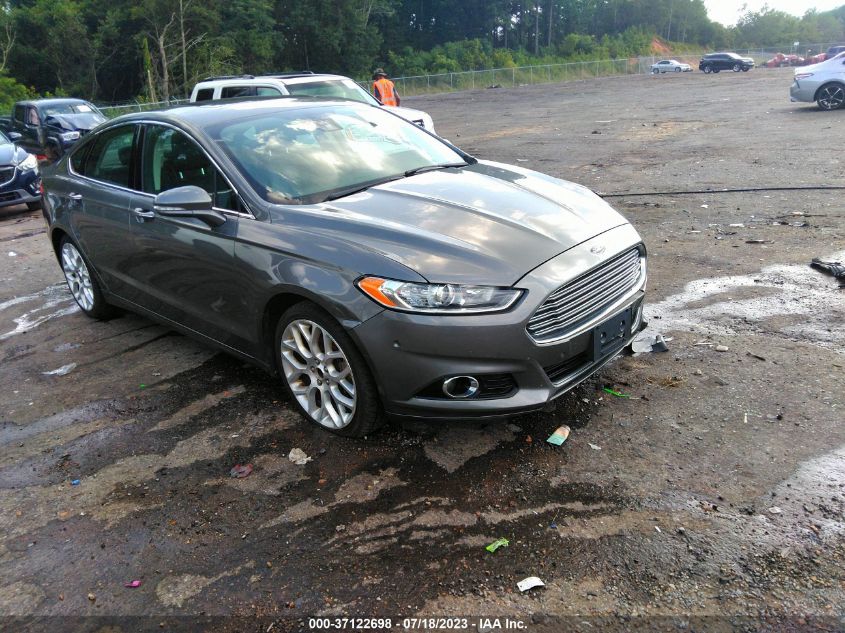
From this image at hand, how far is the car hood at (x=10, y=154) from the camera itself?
39.1ft

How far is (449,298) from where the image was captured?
331 cm

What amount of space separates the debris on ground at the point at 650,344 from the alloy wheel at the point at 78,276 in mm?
4385

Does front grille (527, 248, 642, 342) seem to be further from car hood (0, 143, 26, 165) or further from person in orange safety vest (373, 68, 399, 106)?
person in orange safety vest (373, 68, 399, 106)

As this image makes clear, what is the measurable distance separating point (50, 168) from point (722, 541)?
20.0 feet

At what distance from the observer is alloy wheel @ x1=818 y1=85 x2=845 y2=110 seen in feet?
56.3

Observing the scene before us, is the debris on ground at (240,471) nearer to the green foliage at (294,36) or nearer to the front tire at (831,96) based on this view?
the front tire at (831,96)

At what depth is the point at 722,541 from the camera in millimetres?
2857

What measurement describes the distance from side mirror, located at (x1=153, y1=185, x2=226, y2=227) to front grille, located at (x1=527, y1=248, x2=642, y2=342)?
198cm

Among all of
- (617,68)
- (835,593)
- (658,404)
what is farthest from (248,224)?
(617,68)

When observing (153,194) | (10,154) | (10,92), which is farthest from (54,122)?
(10,92)

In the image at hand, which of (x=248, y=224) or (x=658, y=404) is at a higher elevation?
(x=248, y=224)

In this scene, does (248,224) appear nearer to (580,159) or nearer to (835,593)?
(835,593)

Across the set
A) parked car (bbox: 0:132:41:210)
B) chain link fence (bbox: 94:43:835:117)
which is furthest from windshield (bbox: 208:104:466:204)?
chain link fence (bbox: 94:43:835:117)

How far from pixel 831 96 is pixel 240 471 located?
730 inches
